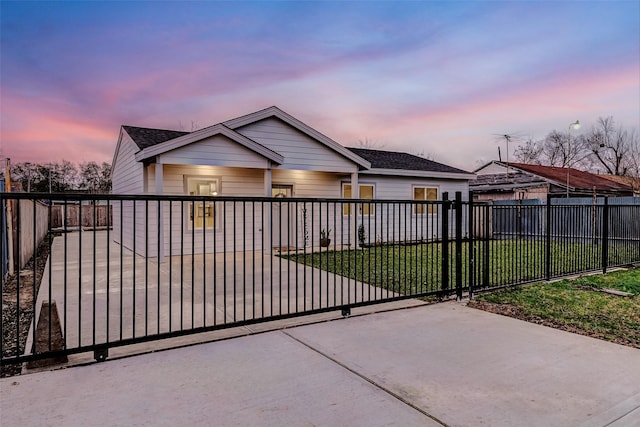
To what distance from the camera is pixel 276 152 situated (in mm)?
11047

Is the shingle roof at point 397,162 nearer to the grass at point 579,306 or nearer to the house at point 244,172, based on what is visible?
the house at point 244,172

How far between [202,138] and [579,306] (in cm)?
823

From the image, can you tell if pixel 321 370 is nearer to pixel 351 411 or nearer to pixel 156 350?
pixel 351 411

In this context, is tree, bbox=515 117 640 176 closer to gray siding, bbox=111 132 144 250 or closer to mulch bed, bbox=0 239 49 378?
gray siding, bbox=111 132 144 250

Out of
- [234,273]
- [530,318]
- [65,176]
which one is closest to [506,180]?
[530,318]

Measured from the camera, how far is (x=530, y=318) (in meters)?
4.39

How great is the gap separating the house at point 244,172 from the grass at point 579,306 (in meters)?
3.77

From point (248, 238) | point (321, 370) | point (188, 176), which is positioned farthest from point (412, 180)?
point (321, 370)

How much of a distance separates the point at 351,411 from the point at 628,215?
9.26 meters

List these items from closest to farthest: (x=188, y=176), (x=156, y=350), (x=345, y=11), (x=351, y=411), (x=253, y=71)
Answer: (x=351, y=411) < (x=156, y=350) < (x=345, y=11) < (x=188, y=176) < (x=253, y=71)

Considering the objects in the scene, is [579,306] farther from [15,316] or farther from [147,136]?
[147,136]

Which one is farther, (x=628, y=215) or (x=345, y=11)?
(x=345, y=11)

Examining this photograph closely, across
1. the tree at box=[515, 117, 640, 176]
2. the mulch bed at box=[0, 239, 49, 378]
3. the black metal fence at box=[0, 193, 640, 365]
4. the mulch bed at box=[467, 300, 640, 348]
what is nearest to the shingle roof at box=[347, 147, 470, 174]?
the black metal fence at box=[0, 193, 640, 365]

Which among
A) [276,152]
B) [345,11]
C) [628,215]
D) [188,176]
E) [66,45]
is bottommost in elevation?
[628,215]
